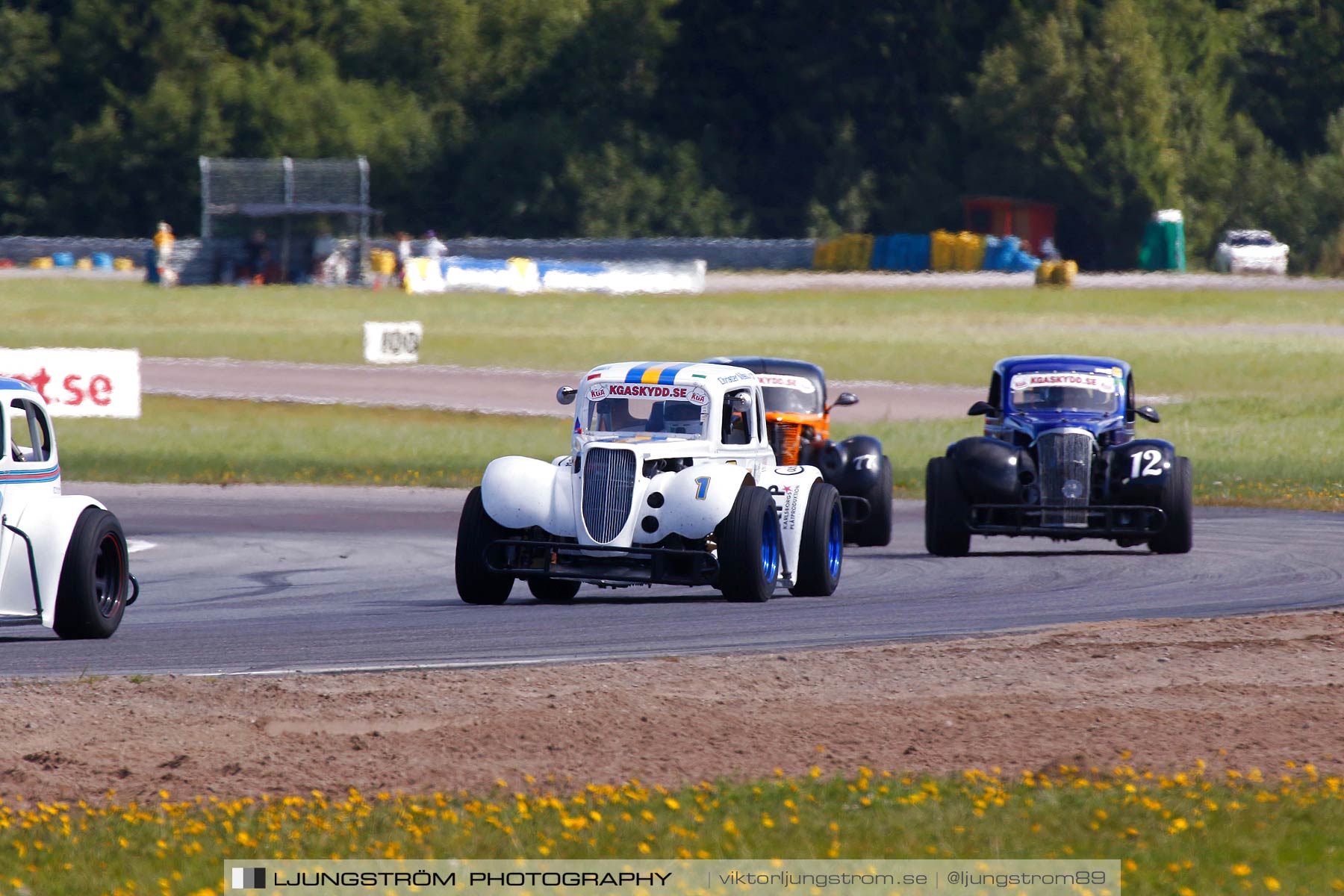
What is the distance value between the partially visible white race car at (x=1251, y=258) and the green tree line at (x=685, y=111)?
4.94 meters

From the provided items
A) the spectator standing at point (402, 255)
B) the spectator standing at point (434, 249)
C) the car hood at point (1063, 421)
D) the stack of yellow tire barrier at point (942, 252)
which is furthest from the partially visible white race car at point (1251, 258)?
the car hood at point (1063, 421)

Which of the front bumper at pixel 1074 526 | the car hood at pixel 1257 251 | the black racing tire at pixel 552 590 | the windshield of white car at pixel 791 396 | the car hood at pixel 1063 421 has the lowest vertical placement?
the black racing tire at pixel 552 590

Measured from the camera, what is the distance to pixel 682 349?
44.2m

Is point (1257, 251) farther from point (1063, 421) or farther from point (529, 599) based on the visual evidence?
point (529, 599)

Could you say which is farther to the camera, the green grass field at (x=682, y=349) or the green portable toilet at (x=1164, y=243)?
the green portable toilet at (x=1164, y=243)

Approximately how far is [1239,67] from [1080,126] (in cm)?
1179

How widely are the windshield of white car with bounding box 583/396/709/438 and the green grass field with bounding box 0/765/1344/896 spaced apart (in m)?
5.73

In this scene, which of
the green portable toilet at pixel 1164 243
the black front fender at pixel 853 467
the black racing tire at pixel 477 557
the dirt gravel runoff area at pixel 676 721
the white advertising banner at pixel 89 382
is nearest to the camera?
the dirt gravel runoff area at pixel 676 721

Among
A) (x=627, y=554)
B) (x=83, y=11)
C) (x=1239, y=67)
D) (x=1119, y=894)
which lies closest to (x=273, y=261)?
(x=83, y=11)

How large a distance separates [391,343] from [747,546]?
27.9 metres

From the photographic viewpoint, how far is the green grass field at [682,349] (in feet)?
87.1

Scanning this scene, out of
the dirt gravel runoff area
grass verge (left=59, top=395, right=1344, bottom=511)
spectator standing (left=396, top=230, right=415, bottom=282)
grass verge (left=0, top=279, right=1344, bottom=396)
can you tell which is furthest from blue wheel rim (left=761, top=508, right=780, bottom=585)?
spectator standing (left=396, top=230, right=415, bottom=282)

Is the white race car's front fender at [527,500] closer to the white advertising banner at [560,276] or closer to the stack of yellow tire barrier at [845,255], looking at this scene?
the white advertising banner at [560,276]

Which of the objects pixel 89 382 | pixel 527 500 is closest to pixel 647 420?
pixel 527 500
